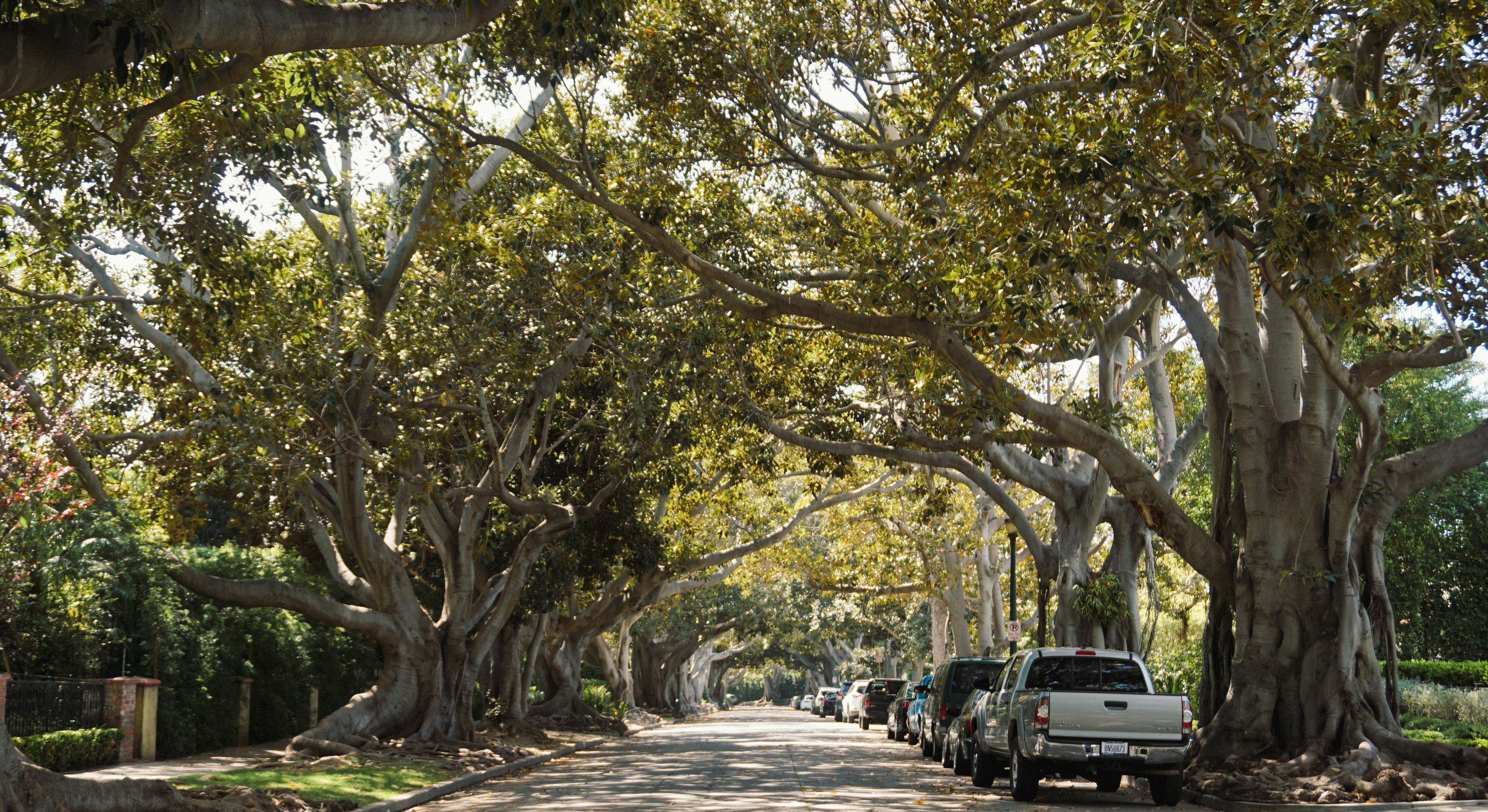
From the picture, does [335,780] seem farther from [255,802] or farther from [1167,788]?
[1167,788]

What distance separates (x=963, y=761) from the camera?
18.2 meters

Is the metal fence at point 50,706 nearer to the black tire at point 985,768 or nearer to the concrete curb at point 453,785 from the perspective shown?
the concrete curb at point 453,785

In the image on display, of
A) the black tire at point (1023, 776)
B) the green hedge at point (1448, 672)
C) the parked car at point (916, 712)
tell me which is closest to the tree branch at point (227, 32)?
the black tire at point (1023, 776)

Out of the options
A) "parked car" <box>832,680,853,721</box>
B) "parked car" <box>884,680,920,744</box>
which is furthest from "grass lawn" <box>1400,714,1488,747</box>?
"parked car" <box>832,680,853,721</box>

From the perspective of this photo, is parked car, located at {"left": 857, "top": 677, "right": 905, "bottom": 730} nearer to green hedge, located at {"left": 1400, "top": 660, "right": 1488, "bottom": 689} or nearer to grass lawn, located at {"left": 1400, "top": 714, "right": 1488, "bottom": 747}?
green hedge, located at {"left": 1400, "top": 660, "right": 1488, "bottom": 689}

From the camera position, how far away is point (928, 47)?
50.0ft

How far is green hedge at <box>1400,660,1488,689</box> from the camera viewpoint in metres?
31.2

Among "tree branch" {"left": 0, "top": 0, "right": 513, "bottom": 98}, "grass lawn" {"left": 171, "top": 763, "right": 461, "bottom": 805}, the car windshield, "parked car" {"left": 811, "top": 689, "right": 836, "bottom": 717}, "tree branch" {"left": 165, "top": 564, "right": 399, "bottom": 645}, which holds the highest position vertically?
"tree branch" {"left": 0, "top": 0, "right": 513, "bottom": 98}

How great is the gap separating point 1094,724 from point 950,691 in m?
8.90

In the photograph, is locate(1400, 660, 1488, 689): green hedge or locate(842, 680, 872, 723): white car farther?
locate(842, 680, 872, 723): white car

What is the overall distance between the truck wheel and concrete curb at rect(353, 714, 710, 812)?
6934 mm

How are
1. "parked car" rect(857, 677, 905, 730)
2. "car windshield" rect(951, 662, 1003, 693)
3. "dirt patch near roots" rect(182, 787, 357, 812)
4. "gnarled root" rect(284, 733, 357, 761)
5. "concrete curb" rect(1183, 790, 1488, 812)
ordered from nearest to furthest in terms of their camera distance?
1. "dirt patch near roots" rect(182, 787, 357, 812)
2. "concrete curb" rect(1183, 790, 1488, 812)
3. "gnarled root" rect(284, 733, 357, 761)
4. "car windshield" rect(951, 662, 1003, 693)
5. "parked car" rect(857, 677, 905, 730)

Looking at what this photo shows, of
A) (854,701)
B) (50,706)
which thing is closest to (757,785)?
(50,706)

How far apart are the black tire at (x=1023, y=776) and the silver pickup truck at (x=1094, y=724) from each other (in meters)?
0.01
